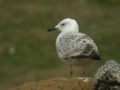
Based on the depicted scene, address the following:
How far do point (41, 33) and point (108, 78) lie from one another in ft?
71.7

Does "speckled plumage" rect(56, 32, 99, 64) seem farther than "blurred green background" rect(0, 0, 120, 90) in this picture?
No

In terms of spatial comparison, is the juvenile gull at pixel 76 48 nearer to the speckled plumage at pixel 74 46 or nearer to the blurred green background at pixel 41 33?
the speckled plumage at pixel 74 46

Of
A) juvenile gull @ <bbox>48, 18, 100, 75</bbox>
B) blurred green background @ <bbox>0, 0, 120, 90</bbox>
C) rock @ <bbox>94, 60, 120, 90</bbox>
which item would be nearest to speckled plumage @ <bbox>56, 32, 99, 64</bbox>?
juvenile gull @ <bbox>48, 18, 100, 75</bbox>

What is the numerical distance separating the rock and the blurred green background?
13424mm

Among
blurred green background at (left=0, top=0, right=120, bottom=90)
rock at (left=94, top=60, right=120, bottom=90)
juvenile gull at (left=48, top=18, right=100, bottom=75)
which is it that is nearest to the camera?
rock at (left=94, top=60, right=120, bottom=90)

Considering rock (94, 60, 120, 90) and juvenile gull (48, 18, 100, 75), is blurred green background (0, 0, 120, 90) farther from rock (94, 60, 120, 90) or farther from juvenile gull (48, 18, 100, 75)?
rock (94, 60, 120, 90)

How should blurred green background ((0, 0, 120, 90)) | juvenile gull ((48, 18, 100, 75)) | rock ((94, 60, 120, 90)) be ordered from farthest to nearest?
blurred green background ((0, 0, 120, 90))
juvenile gull ((48, 18, 100, 75))
rock ((94, 60, 120, 90))

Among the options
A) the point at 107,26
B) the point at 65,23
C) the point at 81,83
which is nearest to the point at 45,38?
the point at 107,26

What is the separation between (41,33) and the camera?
113 ft

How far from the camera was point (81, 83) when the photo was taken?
14461 mm

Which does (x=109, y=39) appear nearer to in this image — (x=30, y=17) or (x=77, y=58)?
(x=30, y=17)

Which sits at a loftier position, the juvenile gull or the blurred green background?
the juvenile gull

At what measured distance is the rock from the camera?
500 inches

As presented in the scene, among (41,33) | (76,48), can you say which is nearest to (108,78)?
(76,48)
